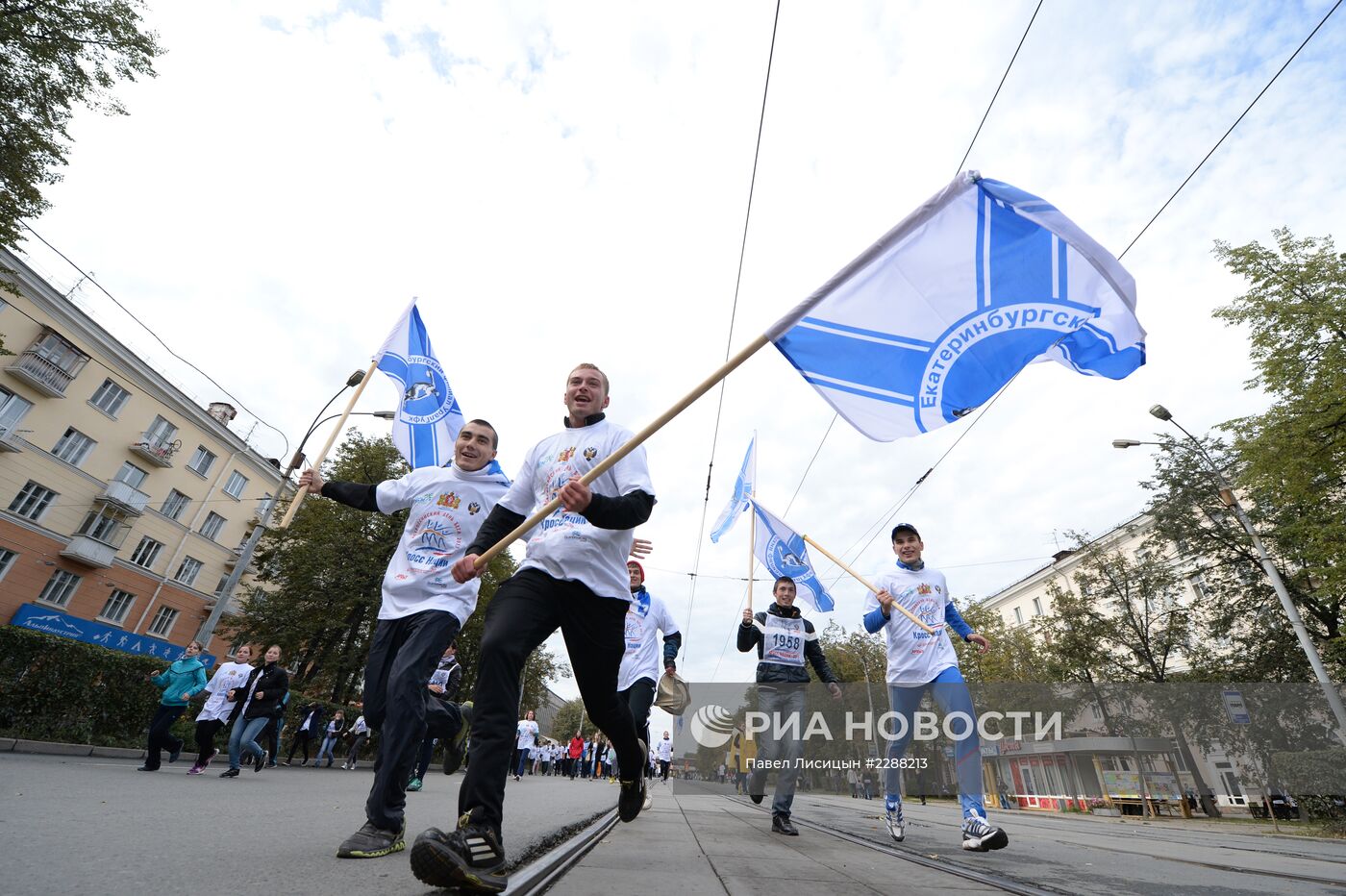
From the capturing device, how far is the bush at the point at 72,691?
355 inches

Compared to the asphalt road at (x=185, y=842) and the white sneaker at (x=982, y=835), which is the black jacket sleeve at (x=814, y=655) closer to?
the white sneaker at (x=982, y=835)

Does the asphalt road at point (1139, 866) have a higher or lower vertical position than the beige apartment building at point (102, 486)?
lower

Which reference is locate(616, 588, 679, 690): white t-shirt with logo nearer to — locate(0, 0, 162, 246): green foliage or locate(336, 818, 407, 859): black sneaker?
locate(336, 818, 407, 859): black sneaker

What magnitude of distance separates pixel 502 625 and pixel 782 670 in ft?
14.8

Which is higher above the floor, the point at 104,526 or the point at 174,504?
the point at 174,504

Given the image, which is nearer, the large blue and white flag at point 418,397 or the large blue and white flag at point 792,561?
the large blue and white flag at point 418,397

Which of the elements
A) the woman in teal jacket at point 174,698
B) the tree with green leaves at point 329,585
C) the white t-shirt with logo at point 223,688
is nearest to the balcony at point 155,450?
the tree with green leaves at point 329,585

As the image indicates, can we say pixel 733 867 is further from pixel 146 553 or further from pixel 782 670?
pixel 146 553

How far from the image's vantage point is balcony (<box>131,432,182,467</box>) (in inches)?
1267

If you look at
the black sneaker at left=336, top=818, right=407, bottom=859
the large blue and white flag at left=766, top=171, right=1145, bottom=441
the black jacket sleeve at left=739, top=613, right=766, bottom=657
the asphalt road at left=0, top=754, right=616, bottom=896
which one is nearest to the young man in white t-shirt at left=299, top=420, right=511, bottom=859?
the black sneaker at left=336, top=818, right=407, bottom=859

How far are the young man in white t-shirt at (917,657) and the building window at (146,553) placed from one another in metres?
39.5

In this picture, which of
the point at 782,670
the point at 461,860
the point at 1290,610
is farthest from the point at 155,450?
the point at 1290,610

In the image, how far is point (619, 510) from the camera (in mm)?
2680

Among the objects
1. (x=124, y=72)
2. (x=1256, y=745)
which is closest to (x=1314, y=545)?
(x=1256, y=745)
